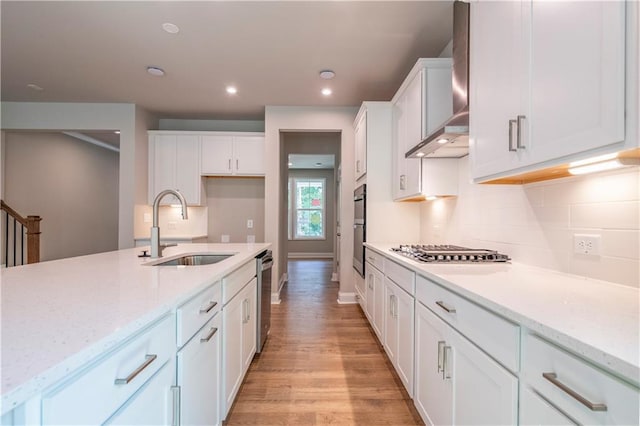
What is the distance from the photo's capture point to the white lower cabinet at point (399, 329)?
1.70 meters

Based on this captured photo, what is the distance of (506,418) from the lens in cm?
86

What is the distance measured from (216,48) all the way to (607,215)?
294 cm

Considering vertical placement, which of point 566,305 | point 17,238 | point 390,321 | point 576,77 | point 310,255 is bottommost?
point 310,255

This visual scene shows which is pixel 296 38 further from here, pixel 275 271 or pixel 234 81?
pixel 275 271

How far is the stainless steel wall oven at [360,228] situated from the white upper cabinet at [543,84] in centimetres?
173

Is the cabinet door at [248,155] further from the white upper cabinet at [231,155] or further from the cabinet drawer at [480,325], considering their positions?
the cabinet drawer at [480,325]

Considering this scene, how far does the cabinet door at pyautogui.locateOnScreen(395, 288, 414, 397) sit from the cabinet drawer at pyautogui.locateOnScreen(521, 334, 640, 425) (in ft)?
3.04

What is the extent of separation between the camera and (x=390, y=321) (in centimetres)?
212

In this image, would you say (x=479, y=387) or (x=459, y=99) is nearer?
(x=479, y=387)

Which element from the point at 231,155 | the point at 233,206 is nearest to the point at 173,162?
the point at 231,155

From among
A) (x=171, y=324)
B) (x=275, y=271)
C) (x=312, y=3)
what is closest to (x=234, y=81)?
(x=312, y=3)

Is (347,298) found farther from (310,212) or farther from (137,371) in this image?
(310,212)

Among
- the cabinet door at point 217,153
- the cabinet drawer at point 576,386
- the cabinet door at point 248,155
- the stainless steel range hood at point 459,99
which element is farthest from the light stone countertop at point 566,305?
the cabinet door at point 217,153

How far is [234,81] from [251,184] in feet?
5.77
